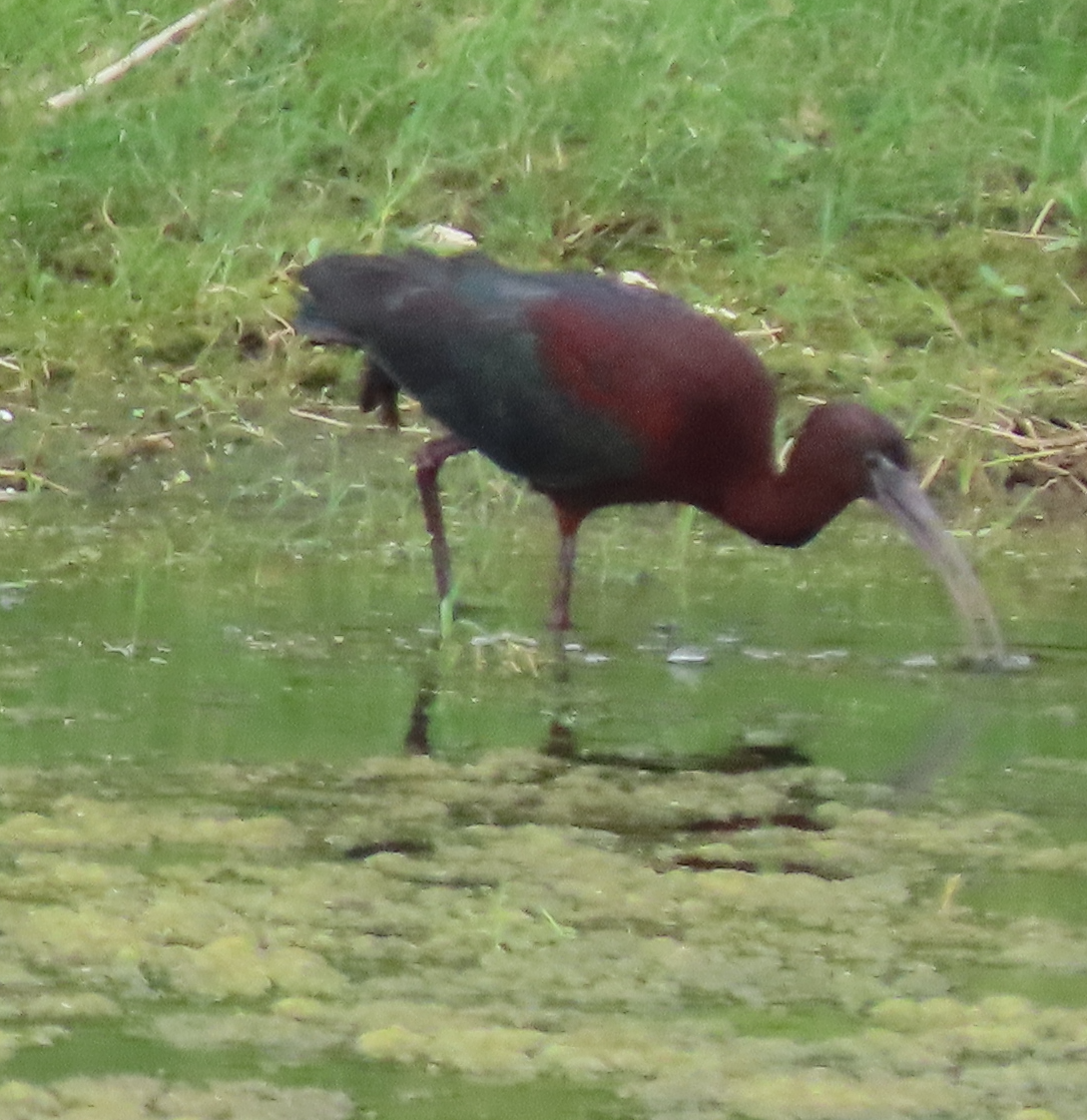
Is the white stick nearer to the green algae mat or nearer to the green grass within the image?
the green grass

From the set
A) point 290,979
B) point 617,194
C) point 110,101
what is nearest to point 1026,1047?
point 290,979

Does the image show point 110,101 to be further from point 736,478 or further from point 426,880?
point 426,880

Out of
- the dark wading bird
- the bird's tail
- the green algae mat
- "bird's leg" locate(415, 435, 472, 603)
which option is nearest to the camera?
the green algae mat

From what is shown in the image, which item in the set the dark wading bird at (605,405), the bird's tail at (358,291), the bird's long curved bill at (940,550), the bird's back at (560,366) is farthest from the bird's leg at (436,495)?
the bird's long curved bill at (940,550)

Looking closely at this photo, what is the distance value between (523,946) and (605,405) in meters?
2.19

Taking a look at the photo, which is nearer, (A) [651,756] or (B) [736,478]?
(A) [651,756]

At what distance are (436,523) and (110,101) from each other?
2.88m

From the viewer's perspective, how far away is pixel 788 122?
8.21 m

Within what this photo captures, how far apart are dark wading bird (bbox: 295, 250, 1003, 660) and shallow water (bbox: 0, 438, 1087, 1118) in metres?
0.22

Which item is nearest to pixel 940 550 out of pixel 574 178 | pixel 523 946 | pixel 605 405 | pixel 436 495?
pixel 605 405

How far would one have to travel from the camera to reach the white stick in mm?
8078

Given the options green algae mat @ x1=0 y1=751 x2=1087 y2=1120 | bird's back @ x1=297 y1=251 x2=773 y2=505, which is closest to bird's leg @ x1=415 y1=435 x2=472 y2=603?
bird's back @ x1=297 y1=251 x2=773 y2=505

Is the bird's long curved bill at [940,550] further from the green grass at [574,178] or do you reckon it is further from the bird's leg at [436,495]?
the green grass at [574,178]

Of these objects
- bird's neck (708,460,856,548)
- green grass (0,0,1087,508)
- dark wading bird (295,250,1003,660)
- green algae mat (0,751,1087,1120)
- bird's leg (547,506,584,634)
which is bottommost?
green algae mat (0,751,1087,1120)
